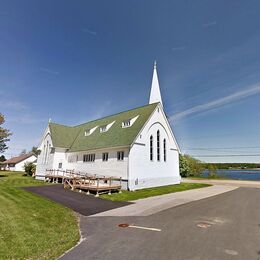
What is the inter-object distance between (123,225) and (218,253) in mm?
3891

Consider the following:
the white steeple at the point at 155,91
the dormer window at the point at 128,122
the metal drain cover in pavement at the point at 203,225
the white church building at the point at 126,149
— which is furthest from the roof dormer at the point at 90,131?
the metal drain cover in pavement at the point at 203,225

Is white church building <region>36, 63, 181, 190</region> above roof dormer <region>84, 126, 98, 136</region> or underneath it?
underneath

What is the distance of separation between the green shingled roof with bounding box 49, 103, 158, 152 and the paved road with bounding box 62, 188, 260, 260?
11.0 meters

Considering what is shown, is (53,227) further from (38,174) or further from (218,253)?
(38,174)

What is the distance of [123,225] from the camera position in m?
8.28

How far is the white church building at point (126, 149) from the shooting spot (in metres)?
20.2

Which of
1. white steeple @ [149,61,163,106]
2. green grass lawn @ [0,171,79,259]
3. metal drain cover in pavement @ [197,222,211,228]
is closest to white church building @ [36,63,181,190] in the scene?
white steeple @ [149,61,163,106]

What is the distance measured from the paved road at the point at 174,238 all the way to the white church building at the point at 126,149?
33.7 ft

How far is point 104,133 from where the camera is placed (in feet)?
83.5

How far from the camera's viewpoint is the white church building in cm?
2023

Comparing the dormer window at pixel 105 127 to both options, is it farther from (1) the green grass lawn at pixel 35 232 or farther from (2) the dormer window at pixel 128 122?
(1) the green grass lawn at pixel 35 232

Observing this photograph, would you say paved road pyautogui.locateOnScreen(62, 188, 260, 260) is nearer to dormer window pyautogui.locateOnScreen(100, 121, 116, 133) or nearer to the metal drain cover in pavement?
the metal drain cover in pavement

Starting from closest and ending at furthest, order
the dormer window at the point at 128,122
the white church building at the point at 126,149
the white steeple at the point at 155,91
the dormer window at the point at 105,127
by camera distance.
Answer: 1. the white church building at the point at 126,149
2. the dormer window at the point at 128,122
3. the dormer window at the point at 105,127
4. the white steeple at the point at 155,91

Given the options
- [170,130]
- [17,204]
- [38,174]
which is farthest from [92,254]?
[38,174]
